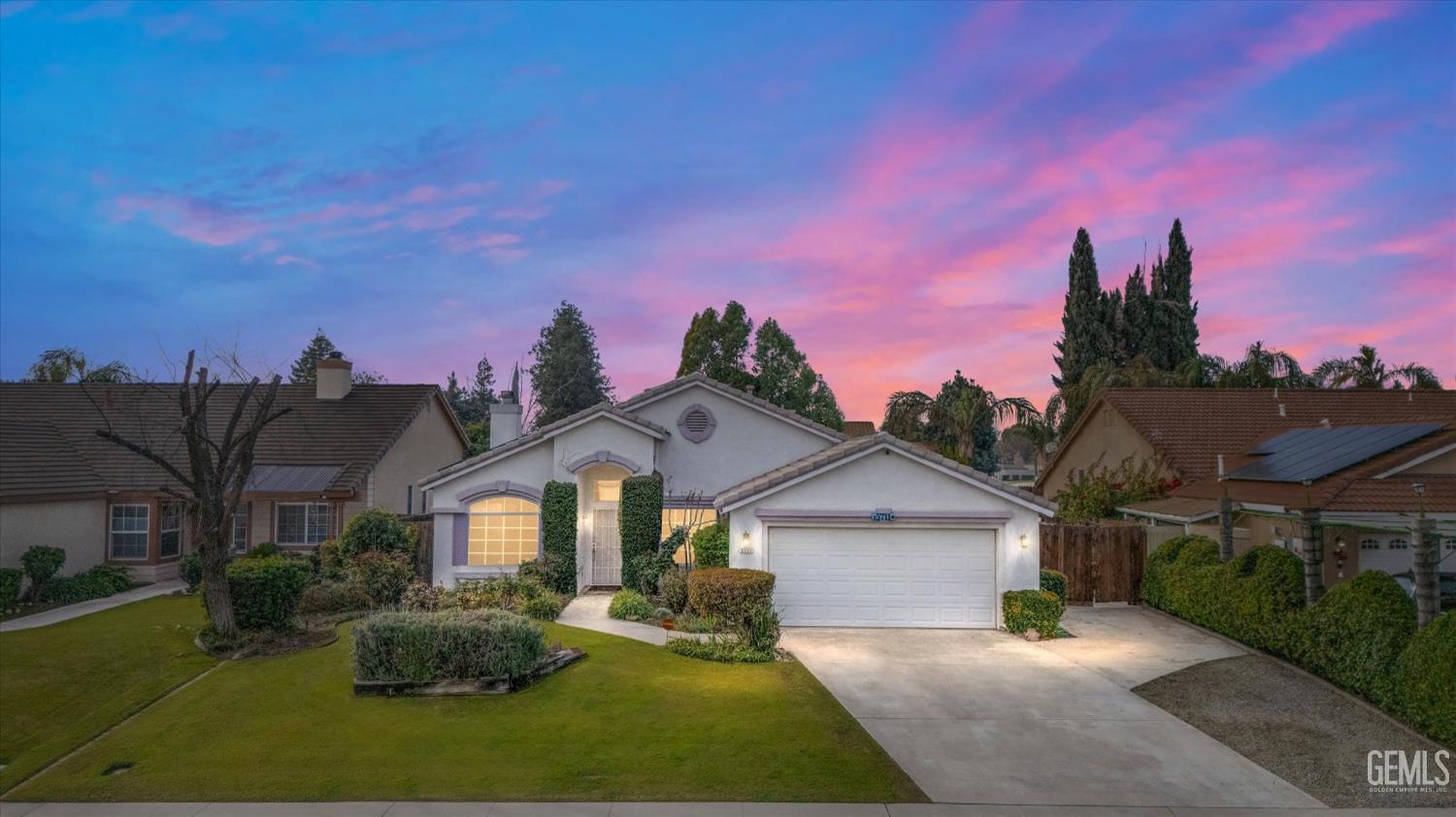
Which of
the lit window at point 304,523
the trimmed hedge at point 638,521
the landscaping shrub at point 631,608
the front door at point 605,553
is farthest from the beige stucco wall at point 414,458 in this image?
the landscaping shrub at point 631,608

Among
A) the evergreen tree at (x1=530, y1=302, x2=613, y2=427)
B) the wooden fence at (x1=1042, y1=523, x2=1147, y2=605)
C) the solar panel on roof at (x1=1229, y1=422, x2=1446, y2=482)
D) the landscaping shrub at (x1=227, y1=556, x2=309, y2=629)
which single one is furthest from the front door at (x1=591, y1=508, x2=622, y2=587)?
the evergreen tree at (x1=530, y1=302, x2=613, y2=427)

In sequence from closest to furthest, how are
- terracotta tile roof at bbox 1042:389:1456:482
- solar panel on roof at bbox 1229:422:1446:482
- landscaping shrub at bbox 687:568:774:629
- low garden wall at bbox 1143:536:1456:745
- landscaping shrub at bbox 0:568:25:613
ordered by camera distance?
low garden wall at bbox 1143:536:1456:745
landscaping shrub at bbox 687:568:774:629
solar panel on roof at bbox 1229:422:1446:482
landscaping shrub at bbox 0:568:25:613
terracotta tile roof at bbox 1042:389:1456:482

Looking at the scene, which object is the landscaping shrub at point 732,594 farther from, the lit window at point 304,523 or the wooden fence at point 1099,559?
the lit window at point 304,523

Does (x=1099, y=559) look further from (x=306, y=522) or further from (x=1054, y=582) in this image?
(x=306, y=522)

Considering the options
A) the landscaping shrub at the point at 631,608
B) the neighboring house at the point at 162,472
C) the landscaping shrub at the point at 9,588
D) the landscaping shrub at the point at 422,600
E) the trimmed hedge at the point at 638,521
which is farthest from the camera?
the neighboring house at the point at 162,472

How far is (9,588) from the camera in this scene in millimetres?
19078

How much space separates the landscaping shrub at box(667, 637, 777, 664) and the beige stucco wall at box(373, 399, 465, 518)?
14425mm

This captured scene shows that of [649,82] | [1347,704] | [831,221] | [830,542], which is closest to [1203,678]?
[1347,704]

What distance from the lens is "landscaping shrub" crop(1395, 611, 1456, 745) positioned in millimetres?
10195

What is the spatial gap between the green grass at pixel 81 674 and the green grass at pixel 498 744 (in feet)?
1.80

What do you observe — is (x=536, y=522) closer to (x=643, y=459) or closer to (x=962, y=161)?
(x=643, y=459)

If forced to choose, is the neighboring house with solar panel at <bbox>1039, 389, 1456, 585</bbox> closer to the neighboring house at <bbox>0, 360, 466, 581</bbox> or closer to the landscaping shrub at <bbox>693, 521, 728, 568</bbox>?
the landscaping shrub at <bbox>693, 521, 728, 568</bbox>

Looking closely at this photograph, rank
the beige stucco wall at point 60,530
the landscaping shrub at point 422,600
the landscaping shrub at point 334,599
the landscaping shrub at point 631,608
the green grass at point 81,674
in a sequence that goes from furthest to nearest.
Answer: the beige stucco wall at point 60,530 → the landscaping shrub at point 334,599 → the landscaping shrub at point 631,608 → the landscaping shrub at point 422,600 → the green grass at point 81,674

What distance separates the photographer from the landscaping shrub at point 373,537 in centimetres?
2142
